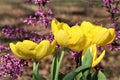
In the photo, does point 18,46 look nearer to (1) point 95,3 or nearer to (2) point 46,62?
(2) point 46,62

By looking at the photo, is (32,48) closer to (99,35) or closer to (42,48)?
(42,48)

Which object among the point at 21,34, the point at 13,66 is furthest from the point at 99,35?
the point at 21,34

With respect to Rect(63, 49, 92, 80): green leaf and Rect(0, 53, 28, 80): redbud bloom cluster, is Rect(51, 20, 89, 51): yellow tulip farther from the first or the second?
Rect(0, 53, 28, 80): redbud bloom cluster

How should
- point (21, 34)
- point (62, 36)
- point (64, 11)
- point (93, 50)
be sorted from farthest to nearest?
point (64, 11), point (21, 34), point (93, 50), point (62, 36)

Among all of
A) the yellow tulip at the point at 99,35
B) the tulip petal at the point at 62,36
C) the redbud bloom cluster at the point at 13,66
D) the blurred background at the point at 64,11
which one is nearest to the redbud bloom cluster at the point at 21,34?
the redbud bloom cluster at the point at 13,66

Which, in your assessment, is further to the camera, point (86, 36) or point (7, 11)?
point (7, 11)

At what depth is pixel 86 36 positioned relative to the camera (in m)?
2.73

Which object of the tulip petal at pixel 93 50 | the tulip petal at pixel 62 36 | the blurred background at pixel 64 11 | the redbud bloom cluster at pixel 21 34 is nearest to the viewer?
the tulip petal at pixel 62 36

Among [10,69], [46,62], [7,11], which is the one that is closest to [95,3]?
[7,11]

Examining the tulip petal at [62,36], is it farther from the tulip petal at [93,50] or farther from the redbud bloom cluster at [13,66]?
the redbud bloom cluster at [13,66]

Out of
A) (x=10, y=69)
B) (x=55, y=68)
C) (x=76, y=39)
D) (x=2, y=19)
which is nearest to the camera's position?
(x=76, y=39)

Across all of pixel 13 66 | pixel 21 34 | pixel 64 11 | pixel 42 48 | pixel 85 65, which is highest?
pixel 42 48

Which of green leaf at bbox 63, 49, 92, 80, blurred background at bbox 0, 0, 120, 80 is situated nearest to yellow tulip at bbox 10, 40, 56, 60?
green leaf at bbox 63, 49, 92, 80

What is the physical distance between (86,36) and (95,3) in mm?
6419
